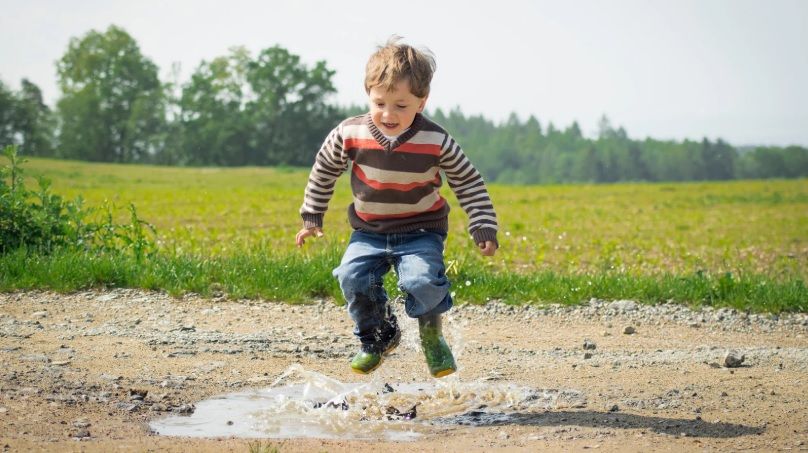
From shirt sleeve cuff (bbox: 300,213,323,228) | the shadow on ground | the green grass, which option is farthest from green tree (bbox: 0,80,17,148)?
the shadow on ground

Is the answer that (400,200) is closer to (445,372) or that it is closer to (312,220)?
(312,220)

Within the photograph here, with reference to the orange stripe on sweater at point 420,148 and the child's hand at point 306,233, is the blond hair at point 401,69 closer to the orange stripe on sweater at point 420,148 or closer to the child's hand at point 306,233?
the orange stripe on sweater at point 420,148

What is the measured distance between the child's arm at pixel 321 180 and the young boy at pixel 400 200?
0.01 metres

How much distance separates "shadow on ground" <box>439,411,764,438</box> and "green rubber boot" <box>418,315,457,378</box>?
227mm

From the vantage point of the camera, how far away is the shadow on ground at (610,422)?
4.47m

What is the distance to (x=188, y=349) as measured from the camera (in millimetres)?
6117

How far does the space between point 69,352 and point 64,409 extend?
1.32 metres

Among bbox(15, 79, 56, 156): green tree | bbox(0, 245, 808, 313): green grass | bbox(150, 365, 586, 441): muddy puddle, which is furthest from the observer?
bbox(15, 79, 56, 156): green tree

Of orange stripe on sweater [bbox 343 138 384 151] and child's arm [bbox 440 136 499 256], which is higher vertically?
orange stripe on sweater [bbox 343 138 384 151]

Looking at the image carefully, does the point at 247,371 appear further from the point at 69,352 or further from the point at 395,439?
the point at 395,439

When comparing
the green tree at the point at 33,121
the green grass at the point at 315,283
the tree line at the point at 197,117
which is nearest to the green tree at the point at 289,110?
the tree line at the point at 197,117

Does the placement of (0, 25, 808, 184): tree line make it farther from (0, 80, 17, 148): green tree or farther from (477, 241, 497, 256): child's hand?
(477, 241, 497, 256): child's hand

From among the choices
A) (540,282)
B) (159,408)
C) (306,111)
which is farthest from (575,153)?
(159,408)

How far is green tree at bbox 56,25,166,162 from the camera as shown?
40.2 metres
